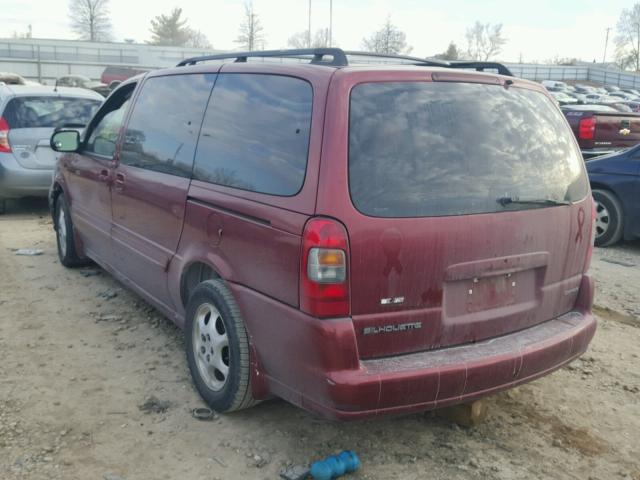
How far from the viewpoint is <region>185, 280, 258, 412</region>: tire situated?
10.9 ft

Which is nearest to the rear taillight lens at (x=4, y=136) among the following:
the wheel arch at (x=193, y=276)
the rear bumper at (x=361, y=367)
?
the wheel arch at (x=193, y=276)

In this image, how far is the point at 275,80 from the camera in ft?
11.1

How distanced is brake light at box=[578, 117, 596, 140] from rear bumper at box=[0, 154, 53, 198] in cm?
835

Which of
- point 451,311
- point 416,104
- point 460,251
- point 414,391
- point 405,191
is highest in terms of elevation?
point 416,104

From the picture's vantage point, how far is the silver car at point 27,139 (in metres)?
8.70

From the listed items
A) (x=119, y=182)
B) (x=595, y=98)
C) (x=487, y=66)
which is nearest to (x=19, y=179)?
(x=119, y=182)

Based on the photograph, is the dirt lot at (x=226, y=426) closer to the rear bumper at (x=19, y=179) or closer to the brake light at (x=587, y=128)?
the rear bumper at (x=19, y=179)

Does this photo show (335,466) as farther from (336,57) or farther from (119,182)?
(119,182)

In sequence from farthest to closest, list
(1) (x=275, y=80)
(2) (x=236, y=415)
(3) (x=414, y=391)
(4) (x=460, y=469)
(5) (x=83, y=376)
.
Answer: (5) (x=83, y=376) < (2) (x=236, y=415) < (1) (x=275, y=80) < (4) (x=460, y=469) < (3) (x=414, y=391)

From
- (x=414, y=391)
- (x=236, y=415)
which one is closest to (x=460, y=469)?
(x=414, y=391)

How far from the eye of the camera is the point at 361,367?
113 inches

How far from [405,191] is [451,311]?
60 centimetres

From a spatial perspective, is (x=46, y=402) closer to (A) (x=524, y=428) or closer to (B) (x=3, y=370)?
(B) (x=3, y=370)

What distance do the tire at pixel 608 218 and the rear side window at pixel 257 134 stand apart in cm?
580
